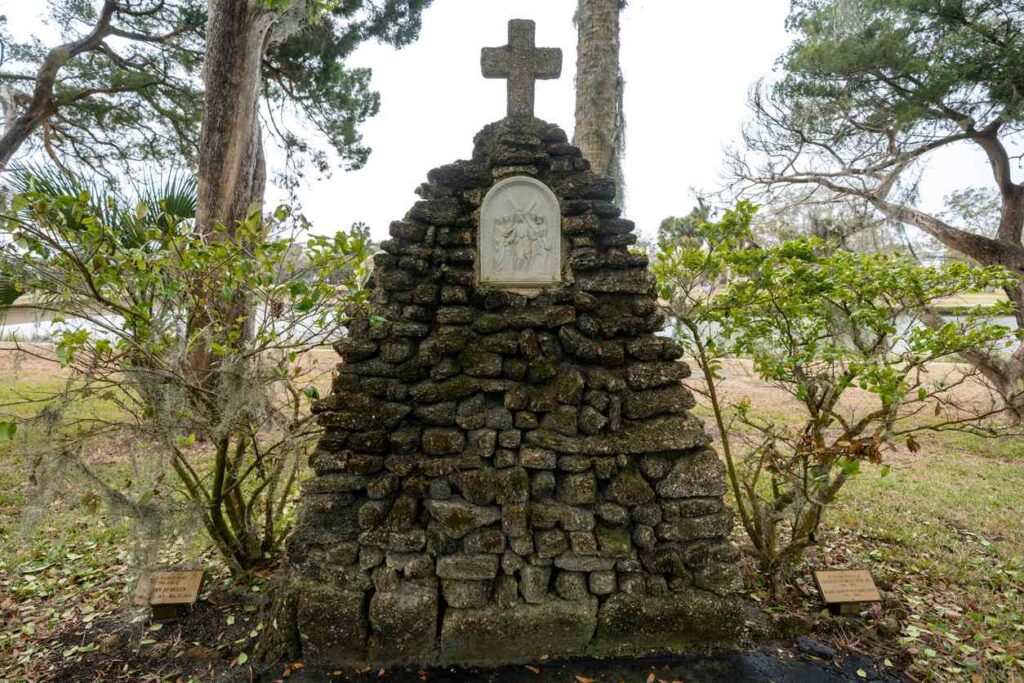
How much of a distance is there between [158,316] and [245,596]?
1801mm

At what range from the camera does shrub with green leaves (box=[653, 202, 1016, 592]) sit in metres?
3.03

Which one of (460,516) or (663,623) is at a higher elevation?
(460,516)

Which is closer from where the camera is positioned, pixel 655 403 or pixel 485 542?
pixel 485 542

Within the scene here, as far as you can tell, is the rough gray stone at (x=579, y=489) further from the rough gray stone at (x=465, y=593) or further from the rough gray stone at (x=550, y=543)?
the rough gray stone at (x=465, y=593)

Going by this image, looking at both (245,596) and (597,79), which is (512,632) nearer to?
(245,596)

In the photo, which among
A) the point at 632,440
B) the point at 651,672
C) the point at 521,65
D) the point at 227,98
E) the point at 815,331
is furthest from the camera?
the point at 227,98

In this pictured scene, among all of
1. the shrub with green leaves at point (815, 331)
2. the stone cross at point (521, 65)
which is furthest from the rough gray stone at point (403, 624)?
the stone cross at point (521, 65)

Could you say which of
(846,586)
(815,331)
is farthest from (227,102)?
(846,586)

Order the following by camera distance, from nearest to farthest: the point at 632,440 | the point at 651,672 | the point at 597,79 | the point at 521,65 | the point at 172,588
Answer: the point at 651,672 → the point at 632,440 → the point at 172,588 → the point at 521,65 → the point at 597,79

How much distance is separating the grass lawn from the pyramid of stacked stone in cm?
74

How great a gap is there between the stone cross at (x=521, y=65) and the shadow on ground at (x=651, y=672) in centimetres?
315

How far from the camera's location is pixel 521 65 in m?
3.25

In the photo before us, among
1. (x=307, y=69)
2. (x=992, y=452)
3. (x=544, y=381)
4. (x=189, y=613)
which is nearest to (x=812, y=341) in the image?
(x=544, y=381)

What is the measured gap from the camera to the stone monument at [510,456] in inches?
109
